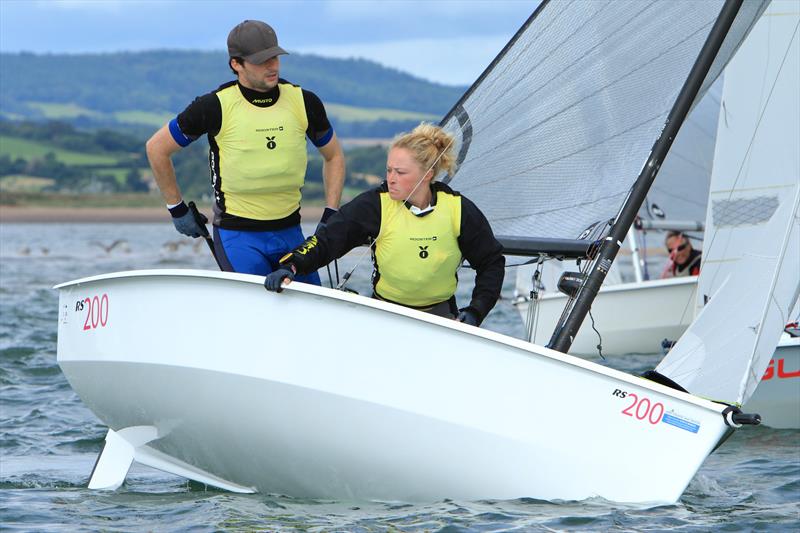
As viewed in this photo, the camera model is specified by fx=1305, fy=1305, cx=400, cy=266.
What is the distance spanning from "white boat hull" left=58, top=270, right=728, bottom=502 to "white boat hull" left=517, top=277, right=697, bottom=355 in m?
6.50

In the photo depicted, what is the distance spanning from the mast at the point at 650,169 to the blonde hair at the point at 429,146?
703 mm

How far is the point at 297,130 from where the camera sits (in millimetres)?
4598

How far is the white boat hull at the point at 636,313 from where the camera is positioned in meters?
10.5

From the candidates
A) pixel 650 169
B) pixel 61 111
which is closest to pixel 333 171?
pixel 650 169

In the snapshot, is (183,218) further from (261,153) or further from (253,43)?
(253,43)

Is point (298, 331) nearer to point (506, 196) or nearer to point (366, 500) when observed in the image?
point (366, 500)

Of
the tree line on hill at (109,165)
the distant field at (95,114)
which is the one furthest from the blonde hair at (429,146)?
the distant field at (95,114)

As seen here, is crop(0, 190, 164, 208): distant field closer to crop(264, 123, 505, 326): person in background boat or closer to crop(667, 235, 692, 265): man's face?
crop(667, 235, 692, 265): man's face

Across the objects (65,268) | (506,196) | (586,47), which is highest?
(586,47)

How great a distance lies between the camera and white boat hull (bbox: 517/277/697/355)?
34.6 ft

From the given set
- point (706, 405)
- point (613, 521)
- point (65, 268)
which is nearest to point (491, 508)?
point (613, 521)

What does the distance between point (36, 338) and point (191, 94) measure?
153m

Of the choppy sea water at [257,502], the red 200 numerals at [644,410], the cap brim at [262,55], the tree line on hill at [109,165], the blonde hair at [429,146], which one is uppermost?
the tree line on hill at [109,165]

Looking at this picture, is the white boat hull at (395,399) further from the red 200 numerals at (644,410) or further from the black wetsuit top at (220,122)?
the black wetsuit top at (220,122)
